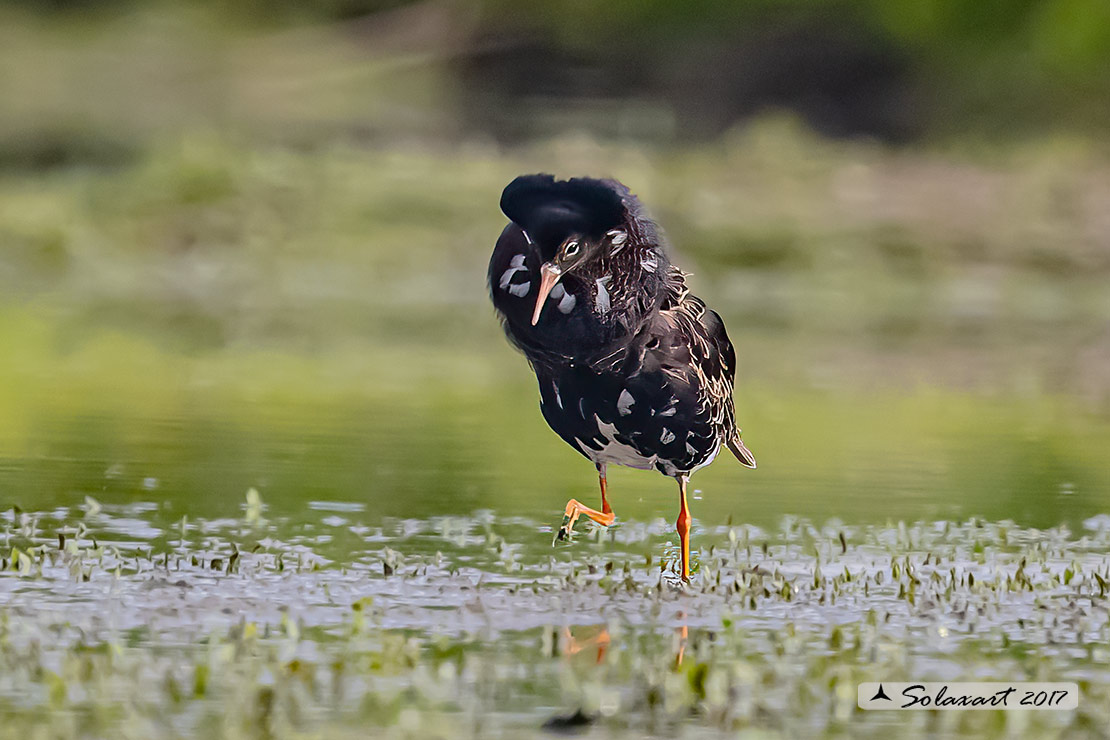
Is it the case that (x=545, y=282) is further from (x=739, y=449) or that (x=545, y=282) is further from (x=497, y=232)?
(x=497, y=232)

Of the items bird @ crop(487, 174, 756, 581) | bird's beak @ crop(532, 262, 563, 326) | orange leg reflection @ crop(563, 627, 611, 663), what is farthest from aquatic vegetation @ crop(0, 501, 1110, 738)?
bird's beak @ crop(532, 262, 563, 326)

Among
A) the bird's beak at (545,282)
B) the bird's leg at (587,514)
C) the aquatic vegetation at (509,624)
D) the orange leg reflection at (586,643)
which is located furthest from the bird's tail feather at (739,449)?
the orange leg reflection at (586,643)

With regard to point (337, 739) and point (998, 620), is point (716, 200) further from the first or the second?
point (337, 739)

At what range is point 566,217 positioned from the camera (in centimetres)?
765

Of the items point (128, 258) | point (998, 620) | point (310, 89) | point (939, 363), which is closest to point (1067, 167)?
point (939, 363)

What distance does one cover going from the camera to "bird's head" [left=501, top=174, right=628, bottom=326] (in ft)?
25.0

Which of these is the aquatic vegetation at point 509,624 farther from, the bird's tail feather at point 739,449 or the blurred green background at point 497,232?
the blurred green background at point 497,232

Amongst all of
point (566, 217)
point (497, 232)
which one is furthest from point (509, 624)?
point (497, 232)

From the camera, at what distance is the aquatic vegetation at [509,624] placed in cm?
597

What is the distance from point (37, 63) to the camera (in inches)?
1661

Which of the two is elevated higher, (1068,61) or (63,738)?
(1068,61)

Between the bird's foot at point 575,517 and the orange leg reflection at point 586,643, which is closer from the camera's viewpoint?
the orange leg reflection at point 586,643

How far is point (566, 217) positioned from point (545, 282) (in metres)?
0.30

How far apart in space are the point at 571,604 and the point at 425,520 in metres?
2.06
